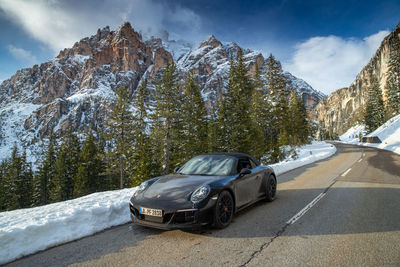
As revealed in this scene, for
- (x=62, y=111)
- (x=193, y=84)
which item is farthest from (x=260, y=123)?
(x=62, y=111)

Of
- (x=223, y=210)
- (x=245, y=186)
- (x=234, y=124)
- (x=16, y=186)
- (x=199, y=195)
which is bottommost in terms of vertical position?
(x=16, y=186)

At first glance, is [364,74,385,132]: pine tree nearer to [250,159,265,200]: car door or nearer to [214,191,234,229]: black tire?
[250,159,265,200]: car door

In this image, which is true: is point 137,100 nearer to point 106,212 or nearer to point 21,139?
point 106,212

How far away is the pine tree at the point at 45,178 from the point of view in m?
38.0

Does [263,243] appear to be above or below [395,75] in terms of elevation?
below

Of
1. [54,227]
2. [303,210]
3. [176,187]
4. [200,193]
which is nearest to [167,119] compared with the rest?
[303,210]

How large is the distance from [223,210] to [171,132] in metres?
18.9

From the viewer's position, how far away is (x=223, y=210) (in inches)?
161

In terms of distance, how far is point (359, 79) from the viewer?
126250mm

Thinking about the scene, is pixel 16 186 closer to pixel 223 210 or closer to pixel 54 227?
pixel 54 227

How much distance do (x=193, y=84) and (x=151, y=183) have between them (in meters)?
23.2

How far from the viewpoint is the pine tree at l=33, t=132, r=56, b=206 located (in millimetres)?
38013

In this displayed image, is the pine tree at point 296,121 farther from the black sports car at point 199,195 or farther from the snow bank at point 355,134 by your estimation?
the snow bank at point 355,134

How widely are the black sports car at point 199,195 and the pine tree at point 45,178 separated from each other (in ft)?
142
